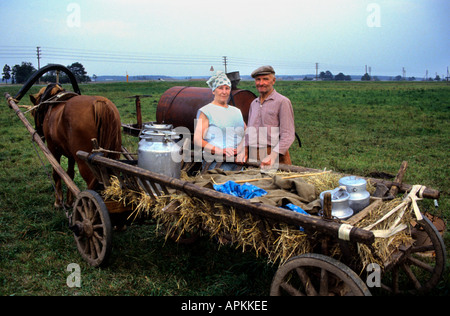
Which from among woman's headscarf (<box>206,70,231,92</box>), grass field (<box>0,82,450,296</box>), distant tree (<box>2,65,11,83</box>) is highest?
distant tree (<box>2,65,11,83</box>)

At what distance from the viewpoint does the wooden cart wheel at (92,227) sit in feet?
11.6

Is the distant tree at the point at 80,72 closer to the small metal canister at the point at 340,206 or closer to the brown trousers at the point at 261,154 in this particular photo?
the brown trousers at the point at 261,154

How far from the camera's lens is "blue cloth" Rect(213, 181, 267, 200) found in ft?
10.1

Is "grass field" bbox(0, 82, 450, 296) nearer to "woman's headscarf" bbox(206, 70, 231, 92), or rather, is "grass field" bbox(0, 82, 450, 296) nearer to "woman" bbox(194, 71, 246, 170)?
"woman" bbox(194, 71, 246, 170)

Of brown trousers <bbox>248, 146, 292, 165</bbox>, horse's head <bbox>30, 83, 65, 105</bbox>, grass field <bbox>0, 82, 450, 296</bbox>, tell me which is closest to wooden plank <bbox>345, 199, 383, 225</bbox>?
grass field <bbox>0, 82, 450, 296</bbox>

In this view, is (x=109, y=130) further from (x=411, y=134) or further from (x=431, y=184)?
(x=411, y=134)

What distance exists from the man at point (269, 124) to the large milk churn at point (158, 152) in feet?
3.49

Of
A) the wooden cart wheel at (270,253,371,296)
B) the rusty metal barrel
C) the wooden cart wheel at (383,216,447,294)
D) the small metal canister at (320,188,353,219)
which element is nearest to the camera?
the wooden cart wheel at (270,253,371,296)

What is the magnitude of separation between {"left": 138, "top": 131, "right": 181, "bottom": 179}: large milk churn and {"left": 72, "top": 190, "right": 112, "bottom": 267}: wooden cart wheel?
1.97 ft

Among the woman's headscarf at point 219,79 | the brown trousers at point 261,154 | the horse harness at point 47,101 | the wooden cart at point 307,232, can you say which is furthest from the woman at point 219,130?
the horse harness at point 47,101

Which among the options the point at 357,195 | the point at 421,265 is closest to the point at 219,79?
the point at 357,195

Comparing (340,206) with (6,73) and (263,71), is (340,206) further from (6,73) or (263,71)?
(6,73)

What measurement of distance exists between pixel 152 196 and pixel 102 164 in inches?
28.2
